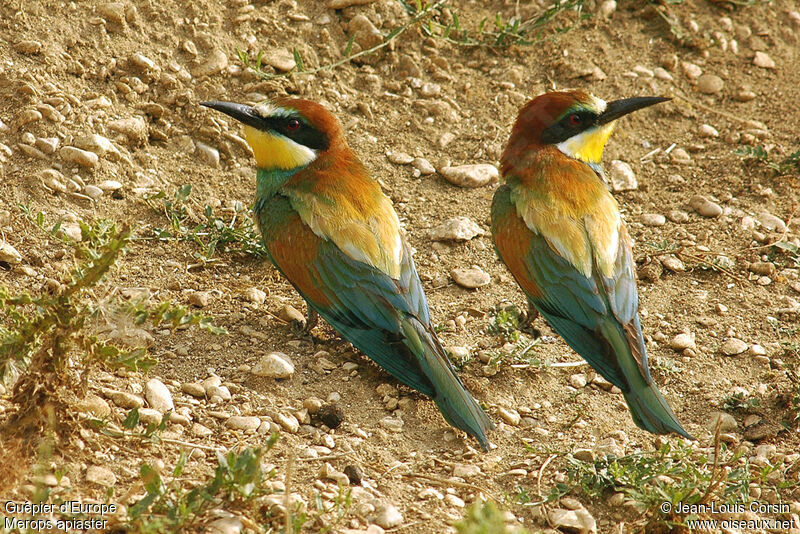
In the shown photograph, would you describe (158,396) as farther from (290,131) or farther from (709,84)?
(709,84)

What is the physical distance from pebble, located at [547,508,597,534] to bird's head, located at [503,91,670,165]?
5.54 ft

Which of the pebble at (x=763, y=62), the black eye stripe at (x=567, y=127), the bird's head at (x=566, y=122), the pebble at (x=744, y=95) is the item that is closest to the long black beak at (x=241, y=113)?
the bird's head at (x=566, y=122)

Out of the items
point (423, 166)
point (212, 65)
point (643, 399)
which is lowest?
point (643, 399)

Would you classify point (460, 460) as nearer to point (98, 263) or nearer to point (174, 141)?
point (98, 263)

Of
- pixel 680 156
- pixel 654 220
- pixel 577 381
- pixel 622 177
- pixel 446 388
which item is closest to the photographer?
pixel 446 388

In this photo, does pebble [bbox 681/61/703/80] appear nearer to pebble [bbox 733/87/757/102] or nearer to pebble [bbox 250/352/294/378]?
pebble [bbox 733/87/757/102]

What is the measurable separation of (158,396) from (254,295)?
0.76 m

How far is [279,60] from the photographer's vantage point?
4418 mm

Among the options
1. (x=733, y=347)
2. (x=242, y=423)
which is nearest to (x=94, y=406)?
(x=242, y=423)

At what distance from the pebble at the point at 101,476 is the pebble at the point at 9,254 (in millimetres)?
1131

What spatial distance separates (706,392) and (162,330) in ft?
6.52

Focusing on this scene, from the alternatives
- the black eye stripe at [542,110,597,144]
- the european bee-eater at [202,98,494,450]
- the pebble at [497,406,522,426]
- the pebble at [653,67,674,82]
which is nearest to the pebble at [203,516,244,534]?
the european bee-eater at [202,98,494,450]

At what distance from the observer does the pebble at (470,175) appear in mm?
4246

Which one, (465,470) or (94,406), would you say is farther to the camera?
(465,470)
